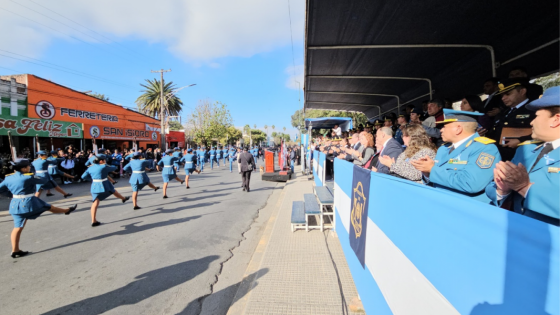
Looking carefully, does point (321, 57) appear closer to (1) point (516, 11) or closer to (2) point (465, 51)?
(2) point (465, 51)

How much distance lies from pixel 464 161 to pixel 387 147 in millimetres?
1362

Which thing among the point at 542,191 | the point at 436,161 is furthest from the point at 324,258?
the point at 542,191

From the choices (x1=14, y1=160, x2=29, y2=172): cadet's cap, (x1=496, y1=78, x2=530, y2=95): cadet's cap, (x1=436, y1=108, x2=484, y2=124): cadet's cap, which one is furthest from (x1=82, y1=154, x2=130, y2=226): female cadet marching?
(x1=496, y1=78, x2=530, y2=95): cadet's cap

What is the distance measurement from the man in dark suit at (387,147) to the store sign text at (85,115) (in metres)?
26.4

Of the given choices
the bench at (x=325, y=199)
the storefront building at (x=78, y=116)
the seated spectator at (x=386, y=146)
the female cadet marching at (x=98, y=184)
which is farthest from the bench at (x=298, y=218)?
the storefront building at (x=78, y=116)

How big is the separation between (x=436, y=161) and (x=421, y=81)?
17.4 feet

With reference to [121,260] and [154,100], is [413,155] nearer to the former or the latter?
[121,260]

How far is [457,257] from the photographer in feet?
3.92

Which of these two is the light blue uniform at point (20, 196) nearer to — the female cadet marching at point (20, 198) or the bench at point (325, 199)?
the female cadet marching at point (20, 198)

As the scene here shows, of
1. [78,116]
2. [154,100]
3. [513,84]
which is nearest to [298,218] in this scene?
[513,84]

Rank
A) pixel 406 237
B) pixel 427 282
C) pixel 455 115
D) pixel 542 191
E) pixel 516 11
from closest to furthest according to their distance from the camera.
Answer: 1. pixel 542 191
2. pixel 427 282
3. pixel 406 237
4. pixel 455 115
5. pixel 516 11

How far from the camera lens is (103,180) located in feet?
20.7

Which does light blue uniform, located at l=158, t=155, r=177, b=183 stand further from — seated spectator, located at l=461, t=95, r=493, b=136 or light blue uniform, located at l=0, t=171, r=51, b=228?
seated spectator, located at l=461, t=95, r=493, b=136

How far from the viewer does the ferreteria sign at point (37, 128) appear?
50.5ft
